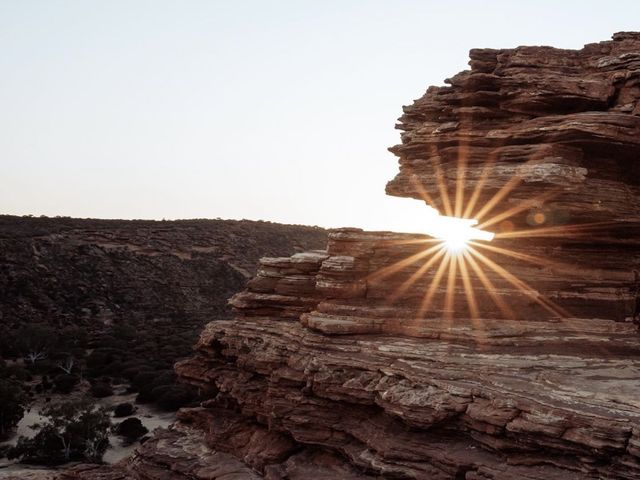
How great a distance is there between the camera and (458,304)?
1812cm

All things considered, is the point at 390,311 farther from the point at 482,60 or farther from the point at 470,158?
the point at 482,60

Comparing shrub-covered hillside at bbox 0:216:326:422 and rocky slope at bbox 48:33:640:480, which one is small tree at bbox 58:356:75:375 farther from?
rocky slope at bbox 48:33:640:480

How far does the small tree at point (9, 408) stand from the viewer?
122 ft

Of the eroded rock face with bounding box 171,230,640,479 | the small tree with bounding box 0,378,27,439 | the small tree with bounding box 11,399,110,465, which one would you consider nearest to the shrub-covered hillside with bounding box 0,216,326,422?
the small tree with bounding box 0,378,27,439

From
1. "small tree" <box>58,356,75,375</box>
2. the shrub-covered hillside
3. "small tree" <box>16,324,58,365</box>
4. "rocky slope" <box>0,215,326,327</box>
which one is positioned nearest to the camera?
"small tree" <box>58,356,75,375</box>

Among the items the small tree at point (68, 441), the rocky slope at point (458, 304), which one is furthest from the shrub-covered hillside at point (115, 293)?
the rocky slope at point (458, 304)

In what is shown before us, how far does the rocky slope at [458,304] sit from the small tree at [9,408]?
19.4 metres

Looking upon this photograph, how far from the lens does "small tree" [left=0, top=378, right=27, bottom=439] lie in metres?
37.2

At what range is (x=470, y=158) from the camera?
18438 millimetres

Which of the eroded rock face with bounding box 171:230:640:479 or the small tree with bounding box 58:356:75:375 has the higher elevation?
the eroded rock face with bounding box 171:230:640:479

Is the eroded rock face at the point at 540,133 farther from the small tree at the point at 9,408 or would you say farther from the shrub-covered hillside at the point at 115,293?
the shrub-covered hillside at the point at 115,293

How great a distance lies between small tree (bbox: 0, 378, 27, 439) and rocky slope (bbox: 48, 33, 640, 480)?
1943 cm

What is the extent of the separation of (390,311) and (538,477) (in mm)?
6932

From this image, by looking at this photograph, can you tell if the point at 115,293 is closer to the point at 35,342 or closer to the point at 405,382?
the point at 35,342
